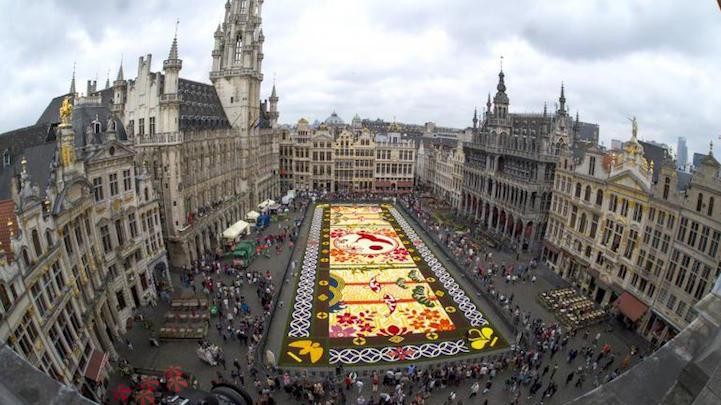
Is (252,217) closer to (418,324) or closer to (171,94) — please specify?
(171,94)

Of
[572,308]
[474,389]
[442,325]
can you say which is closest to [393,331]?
[442,325]

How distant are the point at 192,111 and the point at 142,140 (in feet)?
40.2

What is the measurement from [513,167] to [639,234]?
24.7 m

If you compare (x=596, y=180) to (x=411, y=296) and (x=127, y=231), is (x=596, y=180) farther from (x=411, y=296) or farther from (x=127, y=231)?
(x=127, y=231)

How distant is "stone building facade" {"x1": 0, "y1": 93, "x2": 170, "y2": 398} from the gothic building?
154ft

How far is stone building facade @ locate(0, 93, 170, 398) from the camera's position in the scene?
20.4m

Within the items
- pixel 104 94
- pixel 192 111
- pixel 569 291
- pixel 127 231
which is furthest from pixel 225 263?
pixel 569 291

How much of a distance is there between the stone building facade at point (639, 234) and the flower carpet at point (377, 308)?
14.2 metres

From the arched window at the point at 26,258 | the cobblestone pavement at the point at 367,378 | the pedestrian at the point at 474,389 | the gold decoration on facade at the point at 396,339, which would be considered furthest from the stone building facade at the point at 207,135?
the pedestrian at the point at 474,389

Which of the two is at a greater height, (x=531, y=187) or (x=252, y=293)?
(x=531, y=187)

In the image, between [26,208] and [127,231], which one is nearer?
[26,208]

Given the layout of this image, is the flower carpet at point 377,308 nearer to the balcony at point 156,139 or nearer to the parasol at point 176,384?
the parasol at point 176,384

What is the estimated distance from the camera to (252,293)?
40.9m

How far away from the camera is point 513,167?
6109 centimetres
